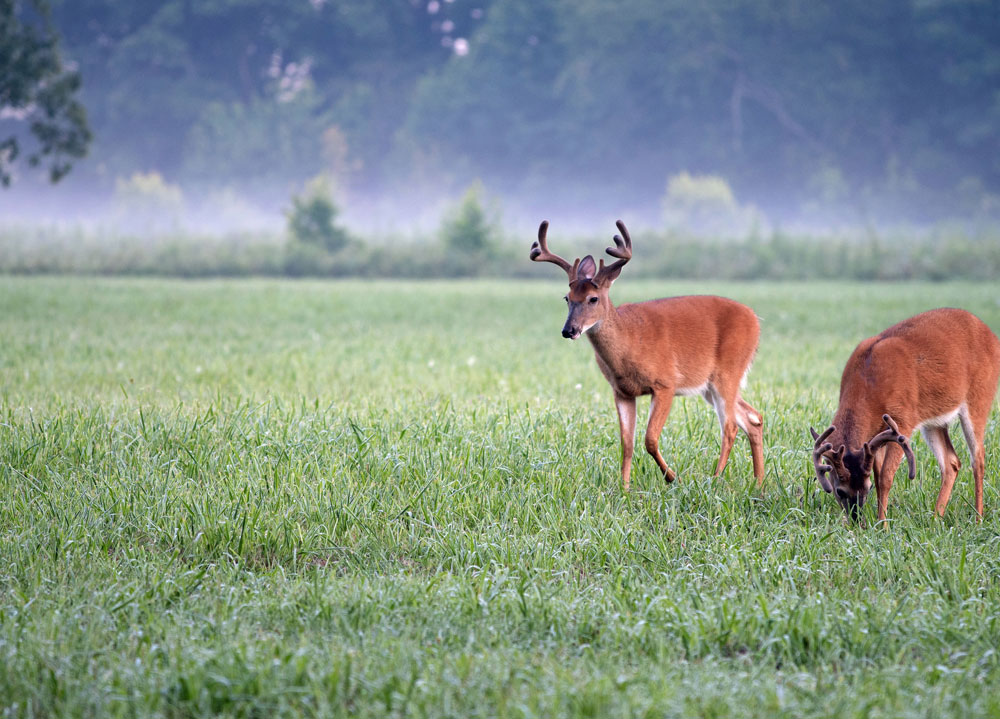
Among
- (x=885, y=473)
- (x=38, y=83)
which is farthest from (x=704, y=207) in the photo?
(x=885, y=473)

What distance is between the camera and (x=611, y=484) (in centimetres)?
450

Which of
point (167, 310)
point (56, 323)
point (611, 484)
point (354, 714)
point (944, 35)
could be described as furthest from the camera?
point (944, 35)

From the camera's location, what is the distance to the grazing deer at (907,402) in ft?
12.6

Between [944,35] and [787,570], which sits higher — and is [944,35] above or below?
above

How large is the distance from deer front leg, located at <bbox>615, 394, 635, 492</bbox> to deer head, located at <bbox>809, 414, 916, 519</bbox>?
843 mm

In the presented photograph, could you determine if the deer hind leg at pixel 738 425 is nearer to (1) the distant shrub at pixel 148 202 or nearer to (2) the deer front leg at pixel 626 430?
(2) the deer front leg at pixel 626 430

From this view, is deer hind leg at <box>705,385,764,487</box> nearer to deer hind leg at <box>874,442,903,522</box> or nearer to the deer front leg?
the deer front leg

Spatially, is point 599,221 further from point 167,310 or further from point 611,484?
point 611,484

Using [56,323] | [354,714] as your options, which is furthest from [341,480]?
[56,323]

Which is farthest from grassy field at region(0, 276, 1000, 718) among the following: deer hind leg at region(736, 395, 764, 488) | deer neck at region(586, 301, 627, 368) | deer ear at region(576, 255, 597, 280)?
deer ear at region(576, 255, 597, 280)

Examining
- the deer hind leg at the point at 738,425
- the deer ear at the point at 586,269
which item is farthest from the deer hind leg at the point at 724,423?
the deer ear at the point at 586,269

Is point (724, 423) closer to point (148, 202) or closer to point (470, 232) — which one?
point (470, 232)

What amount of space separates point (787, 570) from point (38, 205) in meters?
78.8

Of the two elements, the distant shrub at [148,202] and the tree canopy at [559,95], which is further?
the distant shrub at [148,202]
